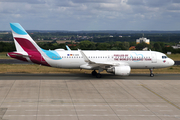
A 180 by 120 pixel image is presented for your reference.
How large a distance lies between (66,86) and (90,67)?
7.67 metres

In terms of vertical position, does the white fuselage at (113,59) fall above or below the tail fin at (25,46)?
below

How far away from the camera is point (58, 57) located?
3950 centimetres

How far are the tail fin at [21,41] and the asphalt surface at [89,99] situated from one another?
18.3ft

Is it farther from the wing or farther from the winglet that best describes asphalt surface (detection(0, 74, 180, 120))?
the winglet

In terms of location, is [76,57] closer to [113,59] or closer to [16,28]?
[113,59]

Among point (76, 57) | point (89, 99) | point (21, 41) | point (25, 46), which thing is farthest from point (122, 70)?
point (21, 41)

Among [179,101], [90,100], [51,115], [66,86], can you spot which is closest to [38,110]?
[51,115]

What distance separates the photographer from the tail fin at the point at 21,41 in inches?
1556

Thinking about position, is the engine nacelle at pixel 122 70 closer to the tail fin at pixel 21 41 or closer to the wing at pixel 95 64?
the wing at pixel 95 64

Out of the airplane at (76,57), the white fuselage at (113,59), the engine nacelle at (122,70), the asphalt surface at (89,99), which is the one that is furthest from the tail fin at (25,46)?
the engine nacelle at (122,70)

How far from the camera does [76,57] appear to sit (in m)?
39.6

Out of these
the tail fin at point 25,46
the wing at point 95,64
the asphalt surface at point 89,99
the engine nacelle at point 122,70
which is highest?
the tail fin at point 25,46

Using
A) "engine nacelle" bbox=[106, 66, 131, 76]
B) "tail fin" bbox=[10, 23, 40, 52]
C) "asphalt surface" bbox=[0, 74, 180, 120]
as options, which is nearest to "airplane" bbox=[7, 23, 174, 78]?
"tail fin" bbox=[10, 23, 40, 52]

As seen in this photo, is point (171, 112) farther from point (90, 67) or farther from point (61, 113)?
point (90, 67)
